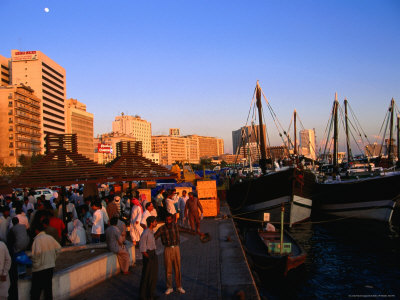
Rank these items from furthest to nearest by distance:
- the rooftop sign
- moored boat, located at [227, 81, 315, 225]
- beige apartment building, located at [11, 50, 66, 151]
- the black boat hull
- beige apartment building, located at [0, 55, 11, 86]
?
1. the rooftop sign
2. beige apartment building, located at [11, 50, 66, 151]
3. beige apartment building, located at [0, 55, 11, 86]
4. the black boat hull
5. moored boat, located at [227, 81, 315, 225]

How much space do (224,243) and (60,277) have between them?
6699mm

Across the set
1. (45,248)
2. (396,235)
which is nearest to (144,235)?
(45,248)

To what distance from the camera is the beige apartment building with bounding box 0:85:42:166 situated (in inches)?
3022

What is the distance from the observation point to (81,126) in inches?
4926

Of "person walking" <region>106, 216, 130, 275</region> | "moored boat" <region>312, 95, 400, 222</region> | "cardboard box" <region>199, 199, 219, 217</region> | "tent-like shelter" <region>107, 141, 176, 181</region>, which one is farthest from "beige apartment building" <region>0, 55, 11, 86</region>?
"person walking" <region>106, 216, 130, 275</region>

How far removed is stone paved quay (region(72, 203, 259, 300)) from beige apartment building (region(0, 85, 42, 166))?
7287 cm

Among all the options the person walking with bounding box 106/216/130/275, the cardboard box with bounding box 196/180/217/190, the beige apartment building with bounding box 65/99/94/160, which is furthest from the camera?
the beige apartment building with bounding box 65/99/94/160

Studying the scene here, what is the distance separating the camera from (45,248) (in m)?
6.71

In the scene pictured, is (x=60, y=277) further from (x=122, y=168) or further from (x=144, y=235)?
(x=122, y=168)

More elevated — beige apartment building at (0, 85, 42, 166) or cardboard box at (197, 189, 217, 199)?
beige apartment building at (0, 85, 42, 166)

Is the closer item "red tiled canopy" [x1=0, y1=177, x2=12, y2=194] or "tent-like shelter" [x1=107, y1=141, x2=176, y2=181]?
"red tiled canopy" [x1=0, y1=177, x2=12, y2=194]

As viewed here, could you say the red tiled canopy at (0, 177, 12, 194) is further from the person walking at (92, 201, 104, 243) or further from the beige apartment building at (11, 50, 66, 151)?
the beige apartment building at (11, 50, 66, 151)

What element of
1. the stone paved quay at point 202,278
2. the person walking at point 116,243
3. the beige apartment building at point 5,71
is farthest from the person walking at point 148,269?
the beige apartment building at point 5,71

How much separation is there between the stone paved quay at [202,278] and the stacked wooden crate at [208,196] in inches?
236
